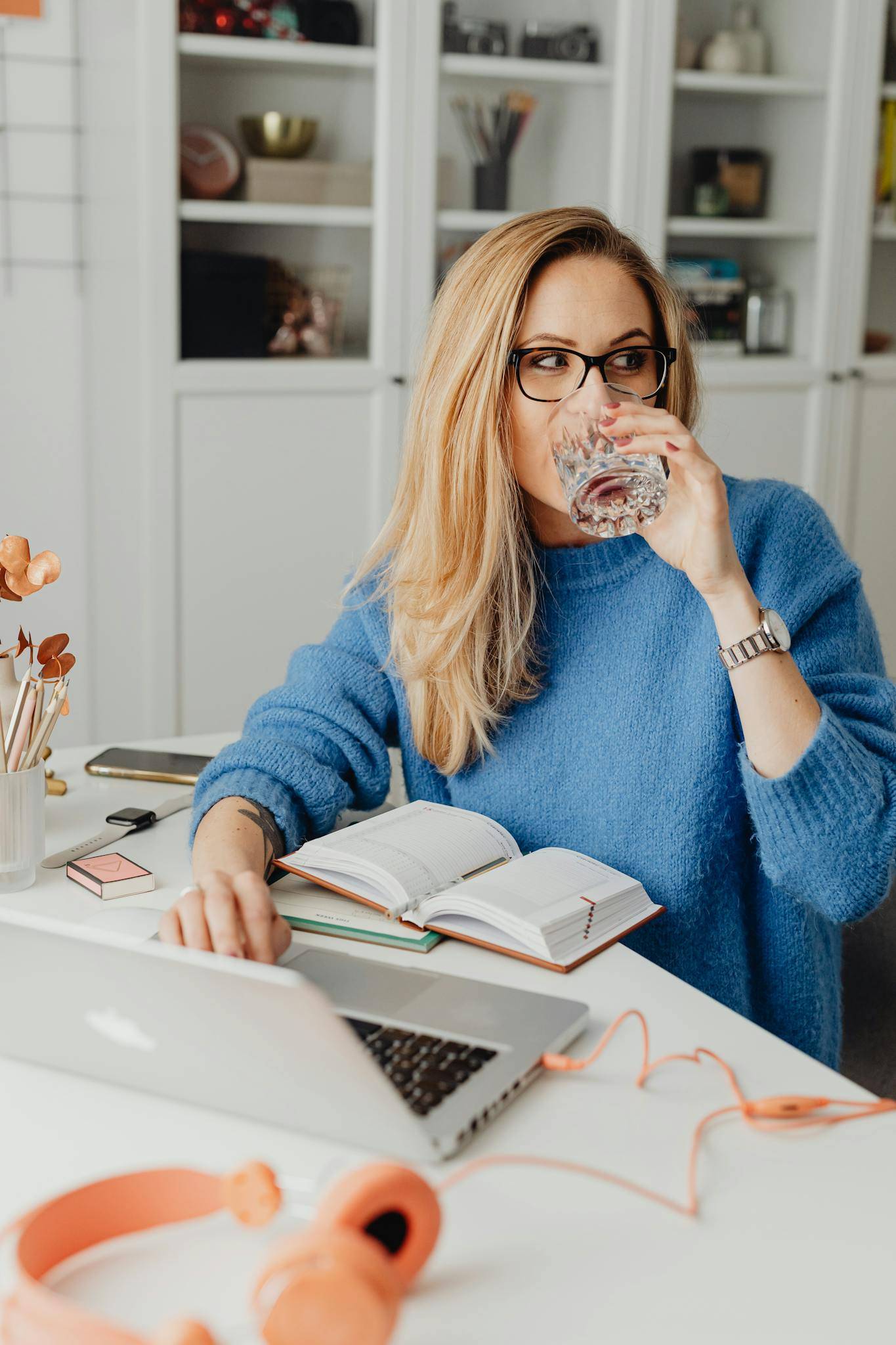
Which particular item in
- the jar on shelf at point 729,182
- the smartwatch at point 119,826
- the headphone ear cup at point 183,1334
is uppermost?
the jar on shelf at point 729,182

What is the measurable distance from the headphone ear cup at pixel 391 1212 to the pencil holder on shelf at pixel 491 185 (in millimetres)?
2901

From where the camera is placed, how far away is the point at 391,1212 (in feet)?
2.13

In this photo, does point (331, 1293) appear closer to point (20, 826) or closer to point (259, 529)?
point (20, 826)

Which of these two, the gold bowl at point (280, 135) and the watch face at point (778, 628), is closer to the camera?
the watch face at point (778, 628)

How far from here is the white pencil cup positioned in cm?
119

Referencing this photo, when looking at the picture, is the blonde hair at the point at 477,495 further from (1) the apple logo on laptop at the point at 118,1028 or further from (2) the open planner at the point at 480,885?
(1) the apple logo on laptop at the point at 118,1028

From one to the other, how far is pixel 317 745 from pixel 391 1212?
78 cm

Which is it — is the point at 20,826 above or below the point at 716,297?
below

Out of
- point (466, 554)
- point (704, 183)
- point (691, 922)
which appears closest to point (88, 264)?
point (704, 183)

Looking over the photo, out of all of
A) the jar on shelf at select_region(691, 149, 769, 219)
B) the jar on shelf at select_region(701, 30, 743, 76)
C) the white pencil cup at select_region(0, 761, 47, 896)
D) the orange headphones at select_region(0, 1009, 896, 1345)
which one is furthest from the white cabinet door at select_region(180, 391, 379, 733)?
the orange headphones at select_region(0, 1009, 896, 1345)

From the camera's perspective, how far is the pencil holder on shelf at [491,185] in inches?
126

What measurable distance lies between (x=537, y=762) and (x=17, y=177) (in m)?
2.24

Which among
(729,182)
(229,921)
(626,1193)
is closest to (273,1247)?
(626,1193)

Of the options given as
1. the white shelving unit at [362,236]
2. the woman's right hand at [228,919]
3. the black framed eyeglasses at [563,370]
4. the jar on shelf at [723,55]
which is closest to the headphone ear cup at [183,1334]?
the woman's right hand at [228,919]
